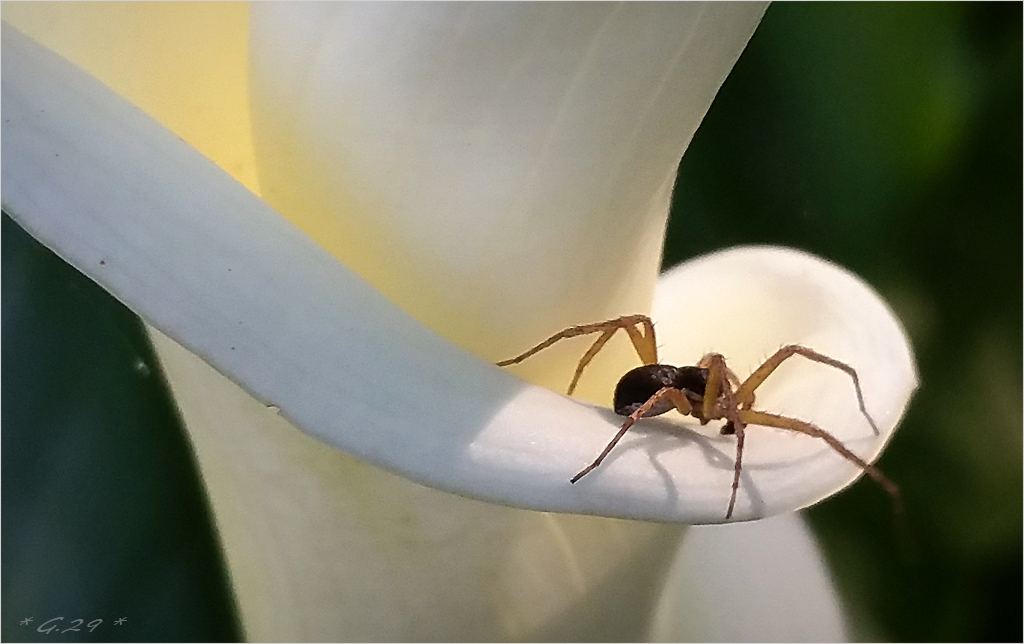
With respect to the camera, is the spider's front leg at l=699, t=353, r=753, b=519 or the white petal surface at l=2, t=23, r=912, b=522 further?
the spider's front leg at l=699, t=353, r=753, b=519

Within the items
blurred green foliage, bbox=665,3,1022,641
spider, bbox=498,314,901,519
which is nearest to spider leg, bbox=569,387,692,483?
spider, bbox=498,314,901,519

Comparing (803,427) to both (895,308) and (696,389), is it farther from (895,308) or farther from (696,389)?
(895,308)

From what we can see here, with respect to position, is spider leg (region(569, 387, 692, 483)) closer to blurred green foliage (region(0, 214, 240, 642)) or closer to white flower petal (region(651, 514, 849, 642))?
white flower petal (region(651, 514, 849, 642))

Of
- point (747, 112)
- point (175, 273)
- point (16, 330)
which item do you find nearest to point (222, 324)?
point (175, 273)

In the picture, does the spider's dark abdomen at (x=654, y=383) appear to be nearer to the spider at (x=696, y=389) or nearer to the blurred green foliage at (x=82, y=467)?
the spider at (x=696, y=389)

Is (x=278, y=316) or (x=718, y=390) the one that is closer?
(x=278, y=316)

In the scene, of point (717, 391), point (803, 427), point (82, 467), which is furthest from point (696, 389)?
point (82, 467)

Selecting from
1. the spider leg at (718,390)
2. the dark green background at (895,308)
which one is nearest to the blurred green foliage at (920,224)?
the dark green background at (895,308)
